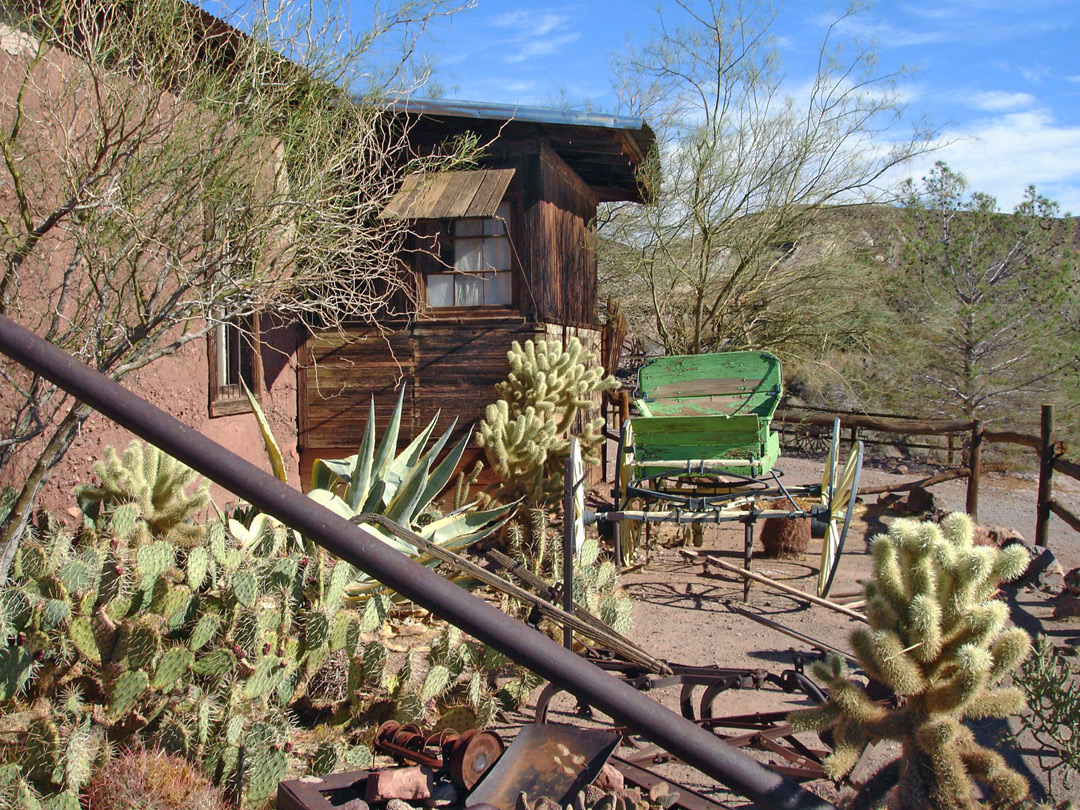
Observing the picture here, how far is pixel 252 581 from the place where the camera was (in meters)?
3.56

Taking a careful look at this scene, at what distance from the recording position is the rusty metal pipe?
0.80m

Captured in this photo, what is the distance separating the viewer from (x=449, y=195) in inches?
309

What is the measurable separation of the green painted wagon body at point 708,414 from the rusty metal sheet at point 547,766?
3.74 metres

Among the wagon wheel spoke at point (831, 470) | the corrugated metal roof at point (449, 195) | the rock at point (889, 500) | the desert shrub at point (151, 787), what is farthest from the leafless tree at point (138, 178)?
the rock at point (889, 500)

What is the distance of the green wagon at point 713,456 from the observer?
6.03m

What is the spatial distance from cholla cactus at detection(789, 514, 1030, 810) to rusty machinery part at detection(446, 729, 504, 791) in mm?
1379

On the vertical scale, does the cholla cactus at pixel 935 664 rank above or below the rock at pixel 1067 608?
above

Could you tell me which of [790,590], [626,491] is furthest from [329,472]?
[790,590]

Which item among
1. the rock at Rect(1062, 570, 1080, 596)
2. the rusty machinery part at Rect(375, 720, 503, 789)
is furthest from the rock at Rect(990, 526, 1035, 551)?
the rusty machinery part at Rect(375, 720, 503, 789)

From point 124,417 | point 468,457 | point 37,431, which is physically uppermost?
point 124,417

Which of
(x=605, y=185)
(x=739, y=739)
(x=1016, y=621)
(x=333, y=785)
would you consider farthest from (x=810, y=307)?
(x=333, y=785)

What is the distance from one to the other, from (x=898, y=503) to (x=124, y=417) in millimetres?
10780

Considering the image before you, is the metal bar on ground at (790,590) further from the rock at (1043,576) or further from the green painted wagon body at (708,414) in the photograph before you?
the rock at (1043,576)

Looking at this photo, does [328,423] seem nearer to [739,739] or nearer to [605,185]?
[605,185]
